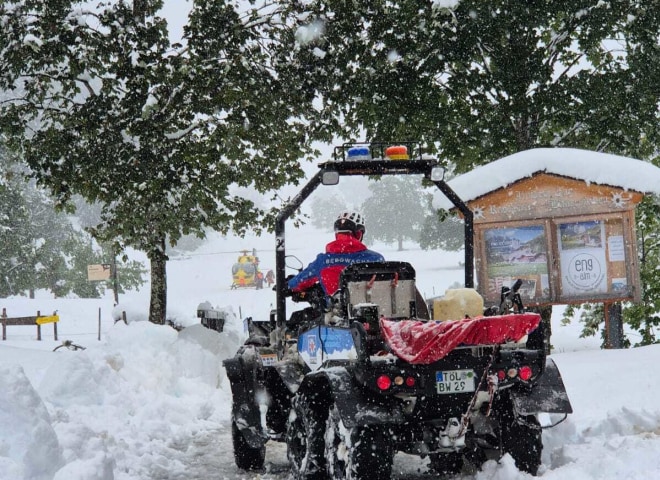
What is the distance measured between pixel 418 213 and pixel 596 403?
169 feet

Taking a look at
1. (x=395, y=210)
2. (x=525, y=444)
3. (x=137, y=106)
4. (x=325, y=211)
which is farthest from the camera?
(x=325, y=211)

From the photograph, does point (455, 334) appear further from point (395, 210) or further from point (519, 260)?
point (395, 210)

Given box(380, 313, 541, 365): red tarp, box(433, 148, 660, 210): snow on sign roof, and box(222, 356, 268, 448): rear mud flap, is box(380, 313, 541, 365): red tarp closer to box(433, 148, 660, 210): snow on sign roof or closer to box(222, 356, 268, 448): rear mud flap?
box(222, 356, 268, 448): rear mud flap

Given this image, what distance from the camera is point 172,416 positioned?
27.6ft

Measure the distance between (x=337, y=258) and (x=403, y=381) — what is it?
1573 millimetres

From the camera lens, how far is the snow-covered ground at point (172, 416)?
486 cm

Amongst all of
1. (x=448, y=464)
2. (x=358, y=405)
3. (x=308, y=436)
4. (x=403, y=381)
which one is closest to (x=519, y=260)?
(x=448, y=464)

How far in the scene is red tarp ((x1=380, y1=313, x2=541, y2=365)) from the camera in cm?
435

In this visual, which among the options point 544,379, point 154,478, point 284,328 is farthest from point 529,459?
point 154,478

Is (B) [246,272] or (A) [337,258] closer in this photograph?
(A) [337,258]

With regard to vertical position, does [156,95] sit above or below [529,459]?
above

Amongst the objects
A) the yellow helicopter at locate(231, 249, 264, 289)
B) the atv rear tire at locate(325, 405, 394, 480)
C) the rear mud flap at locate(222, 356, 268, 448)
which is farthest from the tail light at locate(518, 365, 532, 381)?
the yellow helicopter at locate(231, 249, 264, 289)

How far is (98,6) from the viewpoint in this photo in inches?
568

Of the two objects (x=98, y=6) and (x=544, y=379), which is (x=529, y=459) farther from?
(x=98, y=6)
